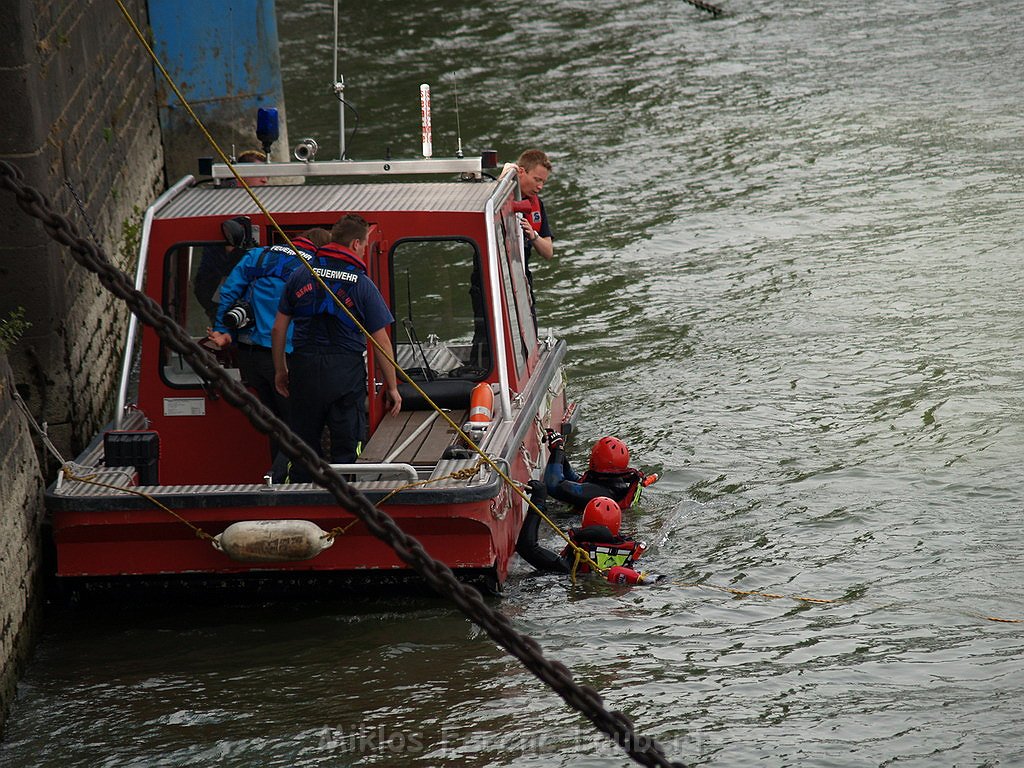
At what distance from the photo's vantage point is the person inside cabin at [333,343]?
318 inches

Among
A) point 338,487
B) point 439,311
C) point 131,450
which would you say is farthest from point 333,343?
point 338,487

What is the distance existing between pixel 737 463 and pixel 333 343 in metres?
3.43

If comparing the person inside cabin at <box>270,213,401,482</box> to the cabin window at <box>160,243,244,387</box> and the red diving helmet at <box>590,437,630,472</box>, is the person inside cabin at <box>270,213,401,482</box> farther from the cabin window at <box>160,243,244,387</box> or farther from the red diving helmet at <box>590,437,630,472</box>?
the red diving helmet at <box>590,437,630,472</box>

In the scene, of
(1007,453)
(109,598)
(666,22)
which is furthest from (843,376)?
(666,22)

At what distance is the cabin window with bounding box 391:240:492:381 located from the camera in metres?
9.07

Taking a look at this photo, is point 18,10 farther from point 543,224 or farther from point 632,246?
point 632,246

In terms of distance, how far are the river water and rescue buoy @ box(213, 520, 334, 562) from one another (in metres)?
0.58

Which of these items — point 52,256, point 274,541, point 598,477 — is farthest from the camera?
point 598,477

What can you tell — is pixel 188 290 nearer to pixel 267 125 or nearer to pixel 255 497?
pixel 267 125

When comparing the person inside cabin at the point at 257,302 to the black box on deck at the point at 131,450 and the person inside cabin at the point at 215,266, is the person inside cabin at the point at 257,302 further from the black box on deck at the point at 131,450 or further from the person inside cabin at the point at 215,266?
the black box on deck at the point at 131,450

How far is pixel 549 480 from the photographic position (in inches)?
368

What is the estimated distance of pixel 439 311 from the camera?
386 inches

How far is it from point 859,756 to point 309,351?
11.3 ft

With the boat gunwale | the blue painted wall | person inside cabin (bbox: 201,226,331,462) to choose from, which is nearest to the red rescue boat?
the boat gunwale
